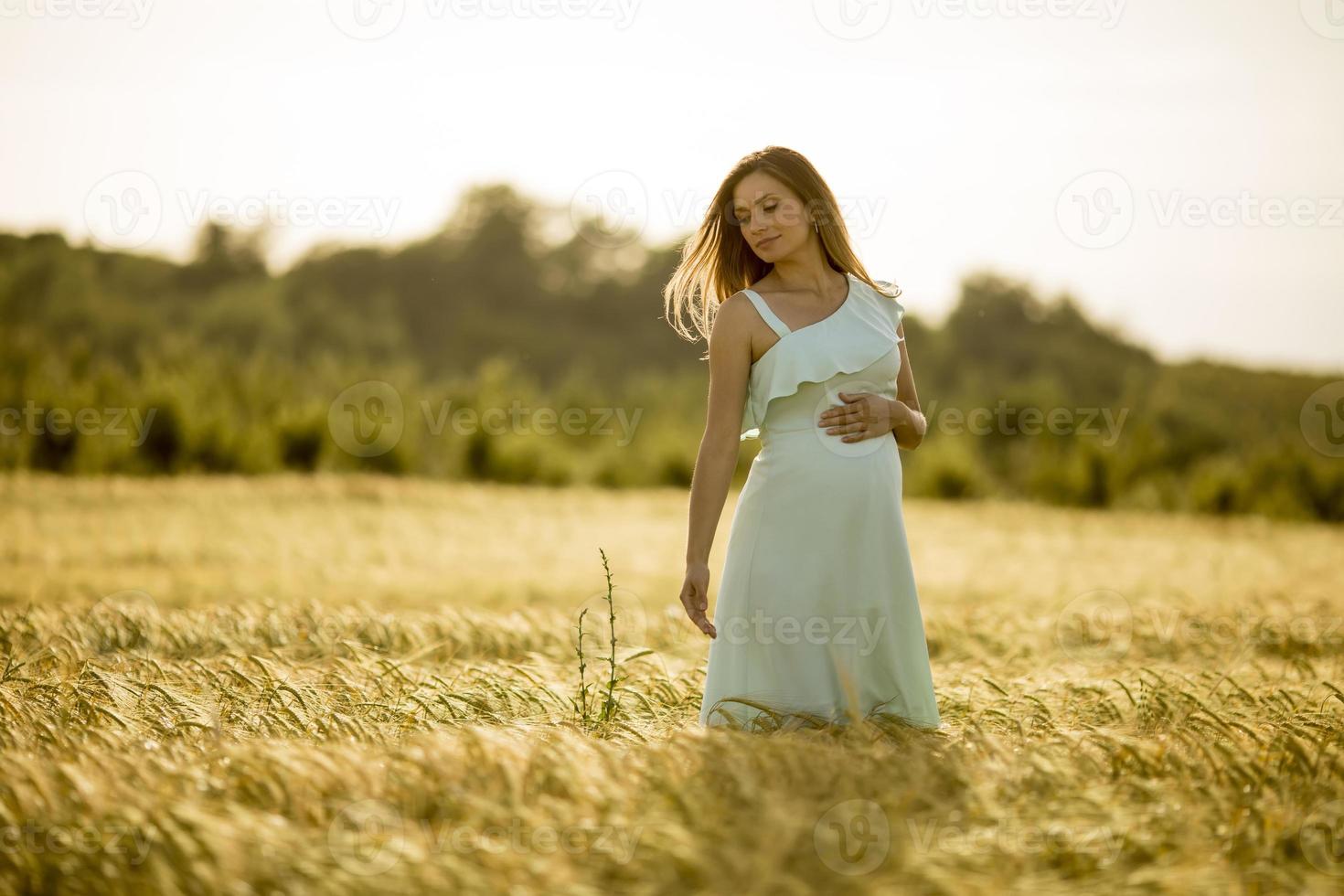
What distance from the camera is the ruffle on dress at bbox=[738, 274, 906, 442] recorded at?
3.47 metres

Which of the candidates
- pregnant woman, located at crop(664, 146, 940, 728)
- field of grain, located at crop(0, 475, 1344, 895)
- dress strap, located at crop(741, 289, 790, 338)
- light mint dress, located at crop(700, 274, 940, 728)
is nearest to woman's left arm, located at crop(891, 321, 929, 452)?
pregnant woman, located at crop(664, 146, 940, 728)

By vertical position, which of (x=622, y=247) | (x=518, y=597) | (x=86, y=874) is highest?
(x=622, y=247)

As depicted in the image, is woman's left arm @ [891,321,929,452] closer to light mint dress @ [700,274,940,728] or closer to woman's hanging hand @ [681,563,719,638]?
light mint dress @ [700,274,940,728]

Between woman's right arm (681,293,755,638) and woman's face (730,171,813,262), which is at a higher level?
woman's face (730,171,813,262)

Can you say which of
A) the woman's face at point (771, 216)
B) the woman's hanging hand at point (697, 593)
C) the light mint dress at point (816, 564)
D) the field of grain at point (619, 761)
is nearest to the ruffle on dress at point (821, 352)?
the light mint dress at point (816, 564)

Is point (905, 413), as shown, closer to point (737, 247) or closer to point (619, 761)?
point (737, 247)

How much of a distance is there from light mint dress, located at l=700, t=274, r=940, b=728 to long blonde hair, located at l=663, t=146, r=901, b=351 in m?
0.30

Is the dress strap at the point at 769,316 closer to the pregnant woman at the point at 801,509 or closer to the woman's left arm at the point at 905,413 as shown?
the pregnant woman at the point at 801,509

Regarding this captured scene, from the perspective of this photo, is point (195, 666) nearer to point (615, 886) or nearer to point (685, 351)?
point (615, 886)

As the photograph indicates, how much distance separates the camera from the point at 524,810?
8.50 feet

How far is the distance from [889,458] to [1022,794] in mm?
1164

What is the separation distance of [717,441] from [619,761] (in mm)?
1061

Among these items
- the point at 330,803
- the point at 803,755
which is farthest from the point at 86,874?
the point at 803,755

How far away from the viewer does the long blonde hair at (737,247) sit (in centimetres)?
362
